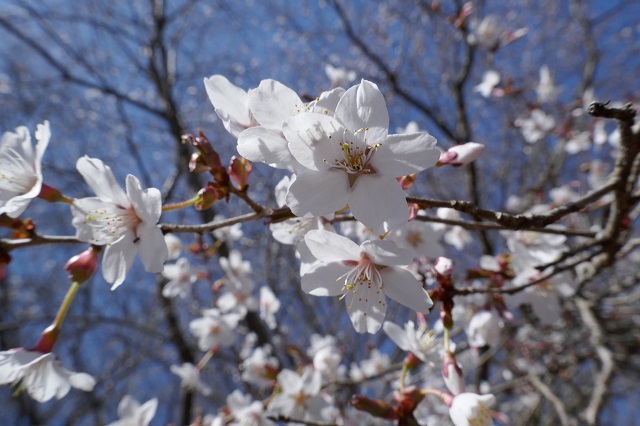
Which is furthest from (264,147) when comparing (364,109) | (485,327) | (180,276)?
(180,276)

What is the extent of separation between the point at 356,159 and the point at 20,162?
81cm

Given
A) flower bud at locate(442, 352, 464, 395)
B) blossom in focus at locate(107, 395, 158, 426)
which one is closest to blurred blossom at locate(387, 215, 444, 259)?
flower bud at locate(442, 352, 464, 395)

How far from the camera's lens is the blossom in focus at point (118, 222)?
0.91 meters

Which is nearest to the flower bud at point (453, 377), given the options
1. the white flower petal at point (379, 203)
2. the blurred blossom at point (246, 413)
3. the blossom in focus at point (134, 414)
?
the white flower petal at point (379, 203)

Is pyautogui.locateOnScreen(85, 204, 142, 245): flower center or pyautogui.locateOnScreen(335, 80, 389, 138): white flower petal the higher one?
pyautogui.locateOnScreen(335, 80, 389, 138): white flower petal

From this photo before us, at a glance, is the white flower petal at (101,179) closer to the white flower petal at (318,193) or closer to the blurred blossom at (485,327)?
the white flower petal at (318,193)

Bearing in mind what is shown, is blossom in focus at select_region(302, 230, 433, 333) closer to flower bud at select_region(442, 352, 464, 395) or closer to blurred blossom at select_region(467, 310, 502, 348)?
flower bud at select_region(442, 352, 464, 395)

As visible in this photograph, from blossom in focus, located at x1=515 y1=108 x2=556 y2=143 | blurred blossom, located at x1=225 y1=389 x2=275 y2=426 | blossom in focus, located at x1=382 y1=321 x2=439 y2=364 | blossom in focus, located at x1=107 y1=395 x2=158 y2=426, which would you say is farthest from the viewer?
blossom in focus, located at x1=515 y1=108 x2=556 y2=143

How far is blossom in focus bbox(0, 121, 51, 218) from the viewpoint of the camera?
1.03 meters

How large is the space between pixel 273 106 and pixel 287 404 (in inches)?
53.2

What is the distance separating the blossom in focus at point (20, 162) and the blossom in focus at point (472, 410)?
1.06m

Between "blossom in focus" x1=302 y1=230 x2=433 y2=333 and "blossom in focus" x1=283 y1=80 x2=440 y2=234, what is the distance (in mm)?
111

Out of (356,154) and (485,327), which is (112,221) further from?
(485,327)

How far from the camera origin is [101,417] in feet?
20.7
